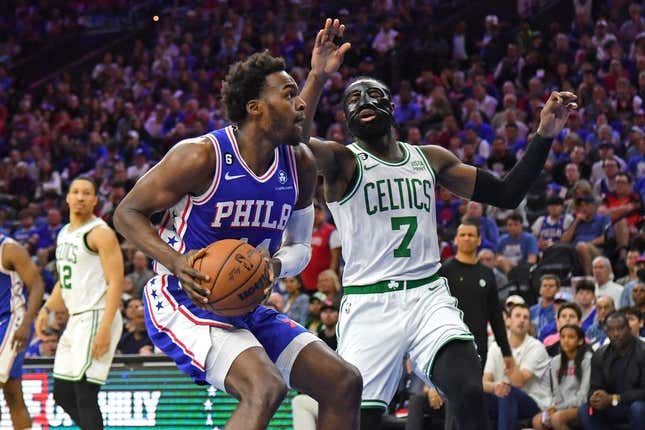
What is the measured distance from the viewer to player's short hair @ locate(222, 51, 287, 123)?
5.14m

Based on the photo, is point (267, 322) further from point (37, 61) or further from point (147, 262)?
point (37, 61)

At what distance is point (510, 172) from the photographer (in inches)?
254

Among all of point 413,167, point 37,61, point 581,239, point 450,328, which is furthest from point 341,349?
point 37,61

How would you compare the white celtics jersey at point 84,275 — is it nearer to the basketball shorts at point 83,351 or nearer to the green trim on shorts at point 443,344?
the basketball shorts at point 83,351

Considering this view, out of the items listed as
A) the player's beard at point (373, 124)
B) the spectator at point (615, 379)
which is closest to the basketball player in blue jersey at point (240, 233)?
the player's beard at point (373, 124)

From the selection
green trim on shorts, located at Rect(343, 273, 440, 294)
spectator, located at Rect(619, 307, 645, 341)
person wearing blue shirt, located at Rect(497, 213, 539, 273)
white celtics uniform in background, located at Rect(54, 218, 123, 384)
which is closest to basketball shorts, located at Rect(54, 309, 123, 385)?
white celtics uniform in background, located at Rect(54, 218, 123, 384)

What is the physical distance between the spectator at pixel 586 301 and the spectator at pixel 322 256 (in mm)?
3138

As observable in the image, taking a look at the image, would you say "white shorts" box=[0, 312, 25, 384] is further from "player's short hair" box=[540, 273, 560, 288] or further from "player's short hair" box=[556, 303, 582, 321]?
"player's short hair" box=[540, 273, 560, 288]

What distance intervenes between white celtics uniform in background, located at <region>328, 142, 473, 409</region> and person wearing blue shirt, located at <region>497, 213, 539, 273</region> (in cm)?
578

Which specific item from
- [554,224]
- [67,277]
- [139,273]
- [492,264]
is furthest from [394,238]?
[139,273]

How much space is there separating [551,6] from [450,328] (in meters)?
13.4

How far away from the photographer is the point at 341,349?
6.25m

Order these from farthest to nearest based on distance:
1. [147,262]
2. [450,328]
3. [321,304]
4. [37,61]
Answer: [37,61]
[147,262]
[321,304]
[450,328]

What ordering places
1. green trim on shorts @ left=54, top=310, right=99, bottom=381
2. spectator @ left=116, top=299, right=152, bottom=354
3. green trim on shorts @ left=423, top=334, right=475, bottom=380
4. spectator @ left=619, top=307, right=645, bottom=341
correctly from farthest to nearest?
spectator @ left=116, top=299, right=152, bottom=354 < spectator @ left=619, top=307, right=645, bottom=341 < green trim on shorts @ left=54, top=310, right=99, bottom=381 < green trim on shorts @ left=423, top=334, right=475, bottom=380
